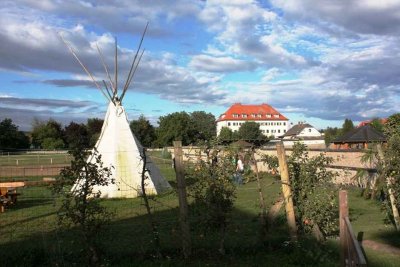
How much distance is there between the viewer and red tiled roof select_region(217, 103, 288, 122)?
165500mm

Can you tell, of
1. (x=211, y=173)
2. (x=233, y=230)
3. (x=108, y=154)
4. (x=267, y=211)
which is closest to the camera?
(x=211, y=173)

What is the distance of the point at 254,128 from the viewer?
12875 cm

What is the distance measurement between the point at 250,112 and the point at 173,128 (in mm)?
74045

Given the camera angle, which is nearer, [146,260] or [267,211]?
[146,260]

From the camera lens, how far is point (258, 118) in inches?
6668

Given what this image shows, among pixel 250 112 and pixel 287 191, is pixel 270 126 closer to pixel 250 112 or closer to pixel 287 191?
pixel 250 112

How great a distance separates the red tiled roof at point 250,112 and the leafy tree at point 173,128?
197ft

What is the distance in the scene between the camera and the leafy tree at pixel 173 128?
97.2m

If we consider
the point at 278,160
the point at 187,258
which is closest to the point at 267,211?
the point at 278,160

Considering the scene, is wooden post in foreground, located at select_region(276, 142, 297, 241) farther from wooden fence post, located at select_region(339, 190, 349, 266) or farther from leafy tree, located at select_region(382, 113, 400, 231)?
leafy tree, located at select_region(382, 113, 400, 231)

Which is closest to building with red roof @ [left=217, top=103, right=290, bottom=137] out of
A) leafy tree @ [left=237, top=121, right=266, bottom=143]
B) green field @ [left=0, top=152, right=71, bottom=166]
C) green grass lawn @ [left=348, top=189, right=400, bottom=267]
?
leafy tree @ [left=237, top=121, right=266, bottom=143]

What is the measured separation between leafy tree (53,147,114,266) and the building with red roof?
514 ft

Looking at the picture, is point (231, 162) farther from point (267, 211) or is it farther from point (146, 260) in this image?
point (146, 260)

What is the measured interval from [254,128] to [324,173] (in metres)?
122
